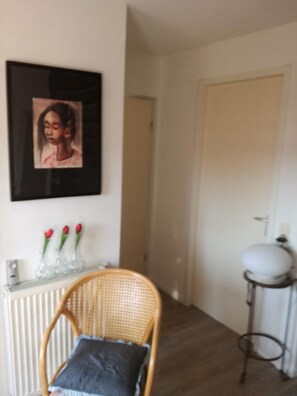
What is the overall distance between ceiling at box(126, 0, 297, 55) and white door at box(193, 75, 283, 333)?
0.39m

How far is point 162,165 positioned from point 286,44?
1609mm

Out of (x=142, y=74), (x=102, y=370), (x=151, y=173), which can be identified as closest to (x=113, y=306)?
(x=102, y=370)

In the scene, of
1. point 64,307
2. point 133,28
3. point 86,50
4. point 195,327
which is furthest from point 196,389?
point 133,28

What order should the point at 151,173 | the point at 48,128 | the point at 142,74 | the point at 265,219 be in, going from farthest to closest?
the point at 151,173 < the point at 142,74 < the point at 265,219 < the point at 48,128

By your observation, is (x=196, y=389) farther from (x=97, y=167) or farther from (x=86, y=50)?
(x=86, y=50)

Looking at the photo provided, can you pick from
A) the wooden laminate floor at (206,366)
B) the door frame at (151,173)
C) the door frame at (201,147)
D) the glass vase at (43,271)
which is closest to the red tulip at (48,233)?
the glass vase at (43,271)

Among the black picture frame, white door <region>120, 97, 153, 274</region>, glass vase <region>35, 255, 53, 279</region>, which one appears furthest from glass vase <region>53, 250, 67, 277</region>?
white door <region>120, 97, 153, 274</region>

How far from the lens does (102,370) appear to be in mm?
1527

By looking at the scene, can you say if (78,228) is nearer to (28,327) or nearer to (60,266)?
(60,266)

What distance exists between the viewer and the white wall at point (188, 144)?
228 centimetres

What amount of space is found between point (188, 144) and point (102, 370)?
6.93ft

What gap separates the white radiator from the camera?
1.79 metres

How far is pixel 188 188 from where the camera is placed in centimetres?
315

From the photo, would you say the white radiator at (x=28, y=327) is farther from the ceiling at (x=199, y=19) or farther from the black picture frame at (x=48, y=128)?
the ceiling at (x=199, y=19)
